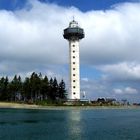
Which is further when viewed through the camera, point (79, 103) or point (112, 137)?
point (79, 103)

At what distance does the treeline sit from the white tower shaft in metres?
8.48

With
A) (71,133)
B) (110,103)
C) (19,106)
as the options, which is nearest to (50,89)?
(19,106)

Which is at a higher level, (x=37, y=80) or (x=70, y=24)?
(x=70, y=24)

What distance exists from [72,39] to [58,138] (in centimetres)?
13591

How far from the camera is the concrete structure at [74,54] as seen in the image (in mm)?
178375

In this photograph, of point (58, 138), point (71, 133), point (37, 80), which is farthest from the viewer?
point (37, 80)

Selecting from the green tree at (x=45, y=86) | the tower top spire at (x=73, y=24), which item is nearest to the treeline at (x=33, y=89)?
the green tree at (x=45, y=86)

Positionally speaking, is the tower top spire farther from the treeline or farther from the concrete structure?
the treeline

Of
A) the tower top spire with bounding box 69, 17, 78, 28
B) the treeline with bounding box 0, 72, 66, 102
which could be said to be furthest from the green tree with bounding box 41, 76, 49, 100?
the tower top spire with bounding box 69, 17, 78, 28

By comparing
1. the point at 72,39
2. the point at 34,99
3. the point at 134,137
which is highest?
the point at 72,39

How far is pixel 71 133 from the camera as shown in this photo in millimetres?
60500

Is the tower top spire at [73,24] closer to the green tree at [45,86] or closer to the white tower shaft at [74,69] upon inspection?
the white tower shaft at [74,69]

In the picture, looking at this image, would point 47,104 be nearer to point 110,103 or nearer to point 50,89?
point 50,89

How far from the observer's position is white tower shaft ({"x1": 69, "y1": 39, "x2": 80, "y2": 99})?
178250mm
